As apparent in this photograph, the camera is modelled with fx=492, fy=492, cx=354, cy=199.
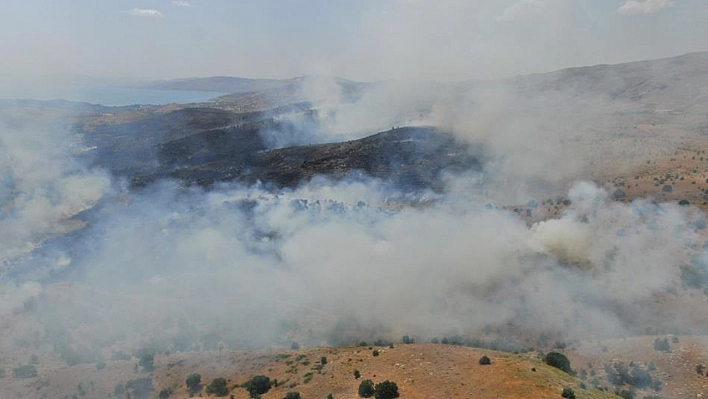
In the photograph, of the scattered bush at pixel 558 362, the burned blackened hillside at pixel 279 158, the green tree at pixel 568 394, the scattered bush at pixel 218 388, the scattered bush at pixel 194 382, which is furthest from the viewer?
the burned blackened hillside at pixel 279 158

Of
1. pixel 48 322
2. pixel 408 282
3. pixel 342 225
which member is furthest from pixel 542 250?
pixel 48 322

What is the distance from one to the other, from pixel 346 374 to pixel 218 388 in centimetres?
682

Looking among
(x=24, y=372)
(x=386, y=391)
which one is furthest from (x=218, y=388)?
(x=24, y=372)

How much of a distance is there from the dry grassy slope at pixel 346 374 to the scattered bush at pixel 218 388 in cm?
63

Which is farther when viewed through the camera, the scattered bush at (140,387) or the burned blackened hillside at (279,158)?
the burned blackened hillside at (279,158)

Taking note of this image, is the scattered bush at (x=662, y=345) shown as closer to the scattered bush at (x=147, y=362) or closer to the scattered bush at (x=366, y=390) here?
the scattered bush at (x=366, y=390)

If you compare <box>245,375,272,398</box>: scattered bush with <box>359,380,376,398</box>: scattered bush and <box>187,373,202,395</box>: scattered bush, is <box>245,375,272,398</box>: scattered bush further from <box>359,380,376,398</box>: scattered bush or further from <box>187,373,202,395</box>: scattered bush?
<box>359,380,376,398</box>: scattered bush

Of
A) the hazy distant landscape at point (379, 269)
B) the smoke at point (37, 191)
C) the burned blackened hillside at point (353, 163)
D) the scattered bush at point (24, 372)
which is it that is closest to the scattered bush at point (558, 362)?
the hazy distant landscape at point (379, 269)

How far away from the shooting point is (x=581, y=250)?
42594 mm

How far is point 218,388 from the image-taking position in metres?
25.9

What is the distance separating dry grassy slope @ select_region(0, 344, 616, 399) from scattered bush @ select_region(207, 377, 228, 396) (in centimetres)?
63

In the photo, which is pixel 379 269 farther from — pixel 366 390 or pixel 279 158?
pixel 279 158

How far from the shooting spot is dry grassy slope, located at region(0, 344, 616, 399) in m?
22.4

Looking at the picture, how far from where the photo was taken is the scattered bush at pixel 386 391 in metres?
22.2
